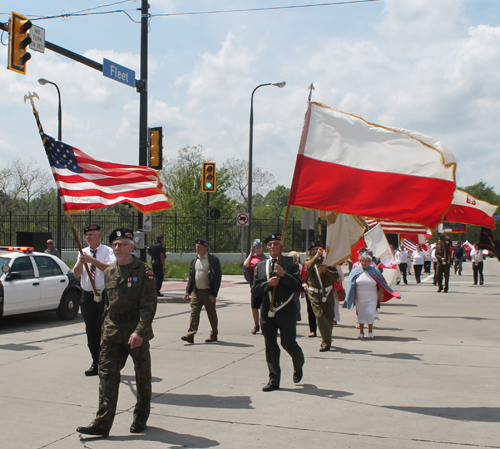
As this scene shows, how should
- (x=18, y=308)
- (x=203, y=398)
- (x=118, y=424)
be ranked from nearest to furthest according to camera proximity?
1. (x=118, y=424)
2. (x=203, y=398)
3. (x=18, y=308)

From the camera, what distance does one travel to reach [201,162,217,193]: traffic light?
66.3 feet

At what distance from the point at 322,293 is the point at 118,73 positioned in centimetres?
816

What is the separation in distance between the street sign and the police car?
404 centimetres

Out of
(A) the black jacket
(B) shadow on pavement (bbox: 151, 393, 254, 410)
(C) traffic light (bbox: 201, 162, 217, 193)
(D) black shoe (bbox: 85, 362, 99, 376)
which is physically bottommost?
(B) shadow on pavement (bbox: 151, 393, 254, 410)

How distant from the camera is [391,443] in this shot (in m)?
4.70

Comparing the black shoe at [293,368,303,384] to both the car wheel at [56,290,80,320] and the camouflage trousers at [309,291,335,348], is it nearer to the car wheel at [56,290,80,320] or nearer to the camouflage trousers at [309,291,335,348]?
the camouflage trousers at [309,291,335,348]

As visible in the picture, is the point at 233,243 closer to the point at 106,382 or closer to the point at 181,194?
the point at 181,194

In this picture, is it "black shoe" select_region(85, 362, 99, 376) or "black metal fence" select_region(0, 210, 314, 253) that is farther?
"black metal fence" select_region(0, 210, 314, 253)

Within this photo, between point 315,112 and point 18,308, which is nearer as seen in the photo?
point 315,112

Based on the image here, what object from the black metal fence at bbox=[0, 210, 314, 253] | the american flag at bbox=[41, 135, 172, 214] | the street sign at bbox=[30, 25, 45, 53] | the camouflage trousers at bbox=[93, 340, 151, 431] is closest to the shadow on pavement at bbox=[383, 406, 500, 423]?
the camouflage trousers at bbox=[93, 340, 151, 431]

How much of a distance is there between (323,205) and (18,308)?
281 inches

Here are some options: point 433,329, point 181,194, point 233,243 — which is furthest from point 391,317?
point 181,194

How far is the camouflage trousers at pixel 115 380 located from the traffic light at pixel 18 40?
7844mm

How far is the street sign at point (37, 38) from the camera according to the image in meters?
11.2
